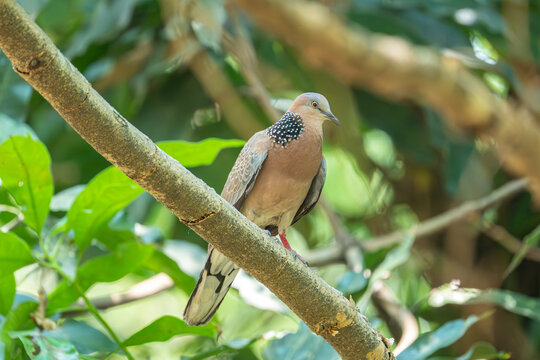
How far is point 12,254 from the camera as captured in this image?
8.55 ft

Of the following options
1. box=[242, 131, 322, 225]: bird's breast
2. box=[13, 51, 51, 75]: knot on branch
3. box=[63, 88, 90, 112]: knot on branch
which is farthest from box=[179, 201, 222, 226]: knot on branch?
box=[242, 131, 322, 225]: bird's breast

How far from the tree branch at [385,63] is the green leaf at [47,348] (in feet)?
5.06

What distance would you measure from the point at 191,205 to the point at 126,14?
8.28 feet

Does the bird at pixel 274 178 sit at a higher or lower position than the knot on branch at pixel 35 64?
lower

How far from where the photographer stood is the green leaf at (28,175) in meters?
2.48

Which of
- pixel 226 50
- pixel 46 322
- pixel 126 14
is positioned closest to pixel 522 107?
pixel 226 50

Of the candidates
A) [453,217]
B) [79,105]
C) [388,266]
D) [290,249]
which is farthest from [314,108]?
[453,217]

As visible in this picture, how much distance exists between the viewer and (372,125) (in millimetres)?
4270

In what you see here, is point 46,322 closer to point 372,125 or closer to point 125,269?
point 125,269

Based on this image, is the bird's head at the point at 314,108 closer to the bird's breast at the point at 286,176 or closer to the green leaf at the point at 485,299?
the bird's breast at the point at 286,176

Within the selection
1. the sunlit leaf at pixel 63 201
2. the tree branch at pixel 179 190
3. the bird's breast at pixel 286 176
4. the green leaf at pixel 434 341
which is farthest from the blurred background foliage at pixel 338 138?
the tree branch at pixel 179 190

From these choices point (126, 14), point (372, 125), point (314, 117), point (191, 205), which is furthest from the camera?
point (372, 125)

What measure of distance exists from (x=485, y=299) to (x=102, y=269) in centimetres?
188

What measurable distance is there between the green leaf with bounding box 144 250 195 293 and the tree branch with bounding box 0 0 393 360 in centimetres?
114
